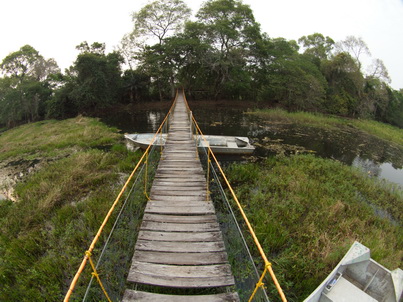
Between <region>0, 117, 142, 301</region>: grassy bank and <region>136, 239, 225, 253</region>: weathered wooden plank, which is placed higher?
<region>136, 239, 225, 253</region>: weathered wooden plank

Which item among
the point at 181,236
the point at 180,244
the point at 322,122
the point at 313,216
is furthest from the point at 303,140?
the point at 180,244

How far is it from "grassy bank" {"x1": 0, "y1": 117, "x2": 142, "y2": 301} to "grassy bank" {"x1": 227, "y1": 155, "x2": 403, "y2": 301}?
414 centimetres

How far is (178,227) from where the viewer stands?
4.06m

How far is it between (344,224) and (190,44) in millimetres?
24417

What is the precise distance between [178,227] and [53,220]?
3.67m

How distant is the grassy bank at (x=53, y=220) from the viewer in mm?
3703

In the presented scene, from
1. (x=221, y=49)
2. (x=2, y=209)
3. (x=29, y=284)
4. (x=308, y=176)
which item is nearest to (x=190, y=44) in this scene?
(x=221, y=49)

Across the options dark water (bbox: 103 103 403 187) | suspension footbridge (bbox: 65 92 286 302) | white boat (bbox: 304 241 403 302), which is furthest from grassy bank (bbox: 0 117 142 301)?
dark water (bbox: 103 103 403 187)

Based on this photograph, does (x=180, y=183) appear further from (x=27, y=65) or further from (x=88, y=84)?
(x=27, y=65)

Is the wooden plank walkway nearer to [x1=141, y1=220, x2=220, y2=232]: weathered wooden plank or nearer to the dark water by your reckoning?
[x1=141, y1=220, x2=220, y2=232]: weathered wooden plank

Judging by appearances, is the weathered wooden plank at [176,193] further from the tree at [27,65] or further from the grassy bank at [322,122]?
the tree at [27,65]

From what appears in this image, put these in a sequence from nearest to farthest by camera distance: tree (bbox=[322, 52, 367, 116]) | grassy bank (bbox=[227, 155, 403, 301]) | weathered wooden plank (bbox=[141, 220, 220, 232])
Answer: weathered wooden plank (bbox=[141, 220, 220, 232]) < grassy bank (bbox=[227, 155, 403, 301]) < tree (bbox=[322, 52, 367, 116])

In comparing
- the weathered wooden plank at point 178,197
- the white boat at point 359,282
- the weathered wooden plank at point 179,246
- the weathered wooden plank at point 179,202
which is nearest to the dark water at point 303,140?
the weathered wooden plank at point 178,197

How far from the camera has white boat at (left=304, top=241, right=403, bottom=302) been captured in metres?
3.44
